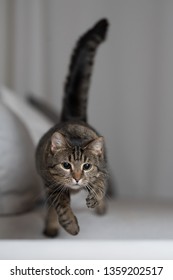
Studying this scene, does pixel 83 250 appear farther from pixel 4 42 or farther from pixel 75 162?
pixel 4 42

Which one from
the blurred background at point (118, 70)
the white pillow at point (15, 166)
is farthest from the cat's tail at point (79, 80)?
the blurred background at point (118, 70)

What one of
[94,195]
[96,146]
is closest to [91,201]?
[94,195]

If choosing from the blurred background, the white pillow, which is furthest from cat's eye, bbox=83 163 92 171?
the blurred background

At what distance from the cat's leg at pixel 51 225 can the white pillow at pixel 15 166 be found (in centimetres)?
14

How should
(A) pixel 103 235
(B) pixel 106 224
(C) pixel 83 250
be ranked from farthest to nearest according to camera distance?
(B) pixel 106 224 → (A) pixel 103 235 → (C) pixel 83 250

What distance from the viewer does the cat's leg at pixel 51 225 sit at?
3.59ft

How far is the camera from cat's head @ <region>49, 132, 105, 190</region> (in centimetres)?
90

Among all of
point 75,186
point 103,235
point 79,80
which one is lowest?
point 103,235

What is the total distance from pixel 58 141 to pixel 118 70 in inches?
47.0

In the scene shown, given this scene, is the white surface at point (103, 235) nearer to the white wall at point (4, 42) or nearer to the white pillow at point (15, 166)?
the white pillow at point (15, 166)

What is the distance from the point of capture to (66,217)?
2.99 ft

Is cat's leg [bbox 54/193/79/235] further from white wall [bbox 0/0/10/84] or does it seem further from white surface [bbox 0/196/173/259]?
white wall [bbox 0/0/10/84]

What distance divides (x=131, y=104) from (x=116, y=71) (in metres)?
0.17

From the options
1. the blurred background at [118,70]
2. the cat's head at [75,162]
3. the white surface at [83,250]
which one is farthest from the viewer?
the blurred background at [118,70]
